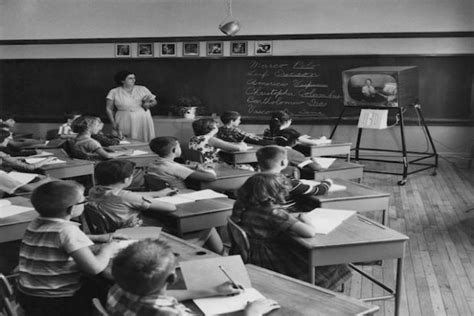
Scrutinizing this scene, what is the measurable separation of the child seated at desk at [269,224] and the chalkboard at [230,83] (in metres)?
5.90

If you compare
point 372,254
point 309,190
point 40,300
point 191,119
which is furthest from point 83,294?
point 191,119

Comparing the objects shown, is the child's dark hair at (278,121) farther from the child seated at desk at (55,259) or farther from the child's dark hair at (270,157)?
the child seated at desk at (55,259)

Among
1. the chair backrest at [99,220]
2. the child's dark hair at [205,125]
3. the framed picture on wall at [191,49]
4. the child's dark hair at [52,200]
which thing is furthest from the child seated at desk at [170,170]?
the framed picture on wall at [191,49]

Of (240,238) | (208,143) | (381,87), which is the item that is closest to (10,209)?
(240,238)

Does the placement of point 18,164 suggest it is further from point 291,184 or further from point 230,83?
point 230,83

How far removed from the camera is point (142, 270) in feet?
6.17

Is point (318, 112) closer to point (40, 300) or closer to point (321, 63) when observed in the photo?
point (321, 63)

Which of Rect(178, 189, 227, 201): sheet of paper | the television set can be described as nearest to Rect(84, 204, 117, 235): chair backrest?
Rect(178, 189, 227, 201): sheet of paper

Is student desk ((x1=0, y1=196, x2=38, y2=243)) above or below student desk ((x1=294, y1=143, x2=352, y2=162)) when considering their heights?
below

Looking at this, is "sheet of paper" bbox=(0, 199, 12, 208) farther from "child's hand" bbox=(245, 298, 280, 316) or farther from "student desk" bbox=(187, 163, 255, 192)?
"child's hand" bbox=(245, 298, 280, 316)

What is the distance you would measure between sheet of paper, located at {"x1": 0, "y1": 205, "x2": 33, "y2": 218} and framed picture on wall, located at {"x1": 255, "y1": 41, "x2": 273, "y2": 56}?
19.6 feet

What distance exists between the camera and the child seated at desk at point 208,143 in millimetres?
5613

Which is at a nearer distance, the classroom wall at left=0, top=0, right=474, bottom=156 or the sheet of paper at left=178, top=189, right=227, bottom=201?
the sheet of paper at left=178, top=189, right=227, bottom=201

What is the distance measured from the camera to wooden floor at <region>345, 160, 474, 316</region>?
3.81 meters
